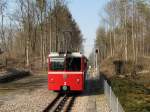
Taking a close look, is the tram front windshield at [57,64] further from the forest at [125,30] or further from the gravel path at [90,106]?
the forest at [125,30]

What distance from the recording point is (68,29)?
84.0m

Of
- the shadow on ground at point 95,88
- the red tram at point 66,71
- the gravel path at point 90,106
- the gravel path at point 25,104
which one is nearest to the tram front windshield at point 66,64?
the red tram at point 66,71

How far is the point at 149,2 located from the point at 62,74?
22236 mm

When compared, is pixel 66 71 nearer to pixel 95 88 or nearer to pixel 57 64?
pixel 57 64

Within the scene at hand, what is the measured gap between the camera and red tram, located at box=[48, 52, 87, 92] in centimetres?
2862

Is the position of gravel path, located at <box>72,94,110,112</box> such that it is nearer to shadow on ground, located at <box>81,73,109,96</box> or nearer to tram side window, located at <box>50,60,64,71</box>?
tram side window, located at <box>50,60,64,71</box>

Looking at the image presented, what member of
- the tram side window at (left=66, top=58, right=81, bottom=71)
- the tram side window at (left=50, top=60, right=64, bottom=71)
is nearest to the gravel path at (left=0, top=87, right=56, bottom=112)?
the tram side window at (left=50, top=60, right=64, bottom=71)

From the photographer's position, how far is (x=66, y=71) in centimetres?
2859

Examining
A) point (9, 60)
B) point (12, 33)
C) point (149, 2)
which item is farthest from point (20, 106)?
point (12, 33)

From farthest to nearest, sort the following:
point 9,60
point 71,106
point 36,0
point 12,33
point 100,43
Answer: point 100,43
point 12,33
point 9,60
point 36,0
point 71,106

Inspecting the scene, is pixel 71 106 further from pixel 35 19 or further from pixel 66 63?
pixel 35 19

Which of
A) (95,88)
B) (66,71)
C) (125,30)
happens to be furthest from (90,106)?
(125,30)

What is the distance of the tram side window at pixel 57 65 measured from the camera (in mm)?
28750

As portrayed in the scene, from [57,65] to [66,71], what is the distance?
2.35 ft
